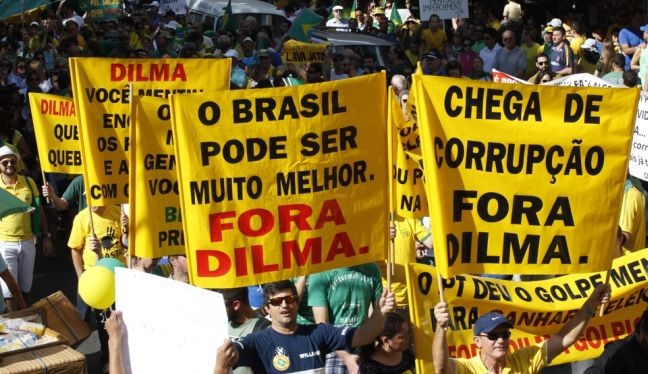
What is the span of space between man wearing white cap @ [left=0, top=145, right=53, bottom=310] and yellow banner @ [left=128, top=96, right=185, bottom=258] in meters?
2.67

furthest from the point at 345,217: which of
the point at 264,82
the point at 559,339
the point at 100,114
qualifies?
the point at 264,82

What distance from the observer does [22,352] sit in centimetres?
740

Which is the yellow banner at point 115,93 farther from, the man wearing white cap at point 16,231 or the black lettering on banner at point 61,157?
the man wearing white cap at point 16,231

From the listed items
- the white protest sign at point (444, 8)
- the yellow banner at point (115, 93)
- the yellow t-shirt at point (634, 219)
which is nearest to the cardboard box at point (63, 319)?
the yellow banner at point (115, 93)

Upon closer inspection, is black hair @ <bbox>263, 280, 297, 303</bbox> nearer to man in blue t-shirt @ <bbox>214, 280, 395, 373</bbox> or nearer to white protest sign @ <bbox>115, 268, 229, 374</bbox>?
man in blue t-shirt @ <bbox>214, 280, 395, 373</bbox>

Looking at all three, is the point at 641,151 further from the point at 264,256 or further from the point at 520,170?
the point at 264,256

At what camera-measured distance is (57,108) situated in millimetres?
10852

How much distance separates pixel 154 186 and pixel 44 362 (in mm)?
1581

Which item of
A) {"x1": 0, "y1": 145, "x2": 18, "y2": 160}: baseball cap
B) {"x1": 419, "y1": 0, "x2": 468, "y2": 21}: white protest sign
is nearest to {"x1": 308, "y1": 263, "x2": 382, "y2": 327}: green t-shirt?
{"x1": 0, "y1": 145, "x2": 18, "y2": 160}: baseball cap

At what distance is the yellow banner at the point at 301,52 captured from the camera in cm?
1797

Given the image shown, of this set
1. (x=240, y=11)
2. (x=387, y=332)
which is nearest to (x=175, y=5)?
(x=240, y=11)

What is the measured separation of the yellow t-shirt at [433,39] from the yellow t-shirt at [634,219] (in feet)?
36.9

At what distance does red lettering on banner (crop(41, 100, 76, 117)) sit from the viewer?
1081 cm

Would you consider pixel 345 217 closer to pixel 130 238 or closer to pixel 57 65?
pixel 130 238
